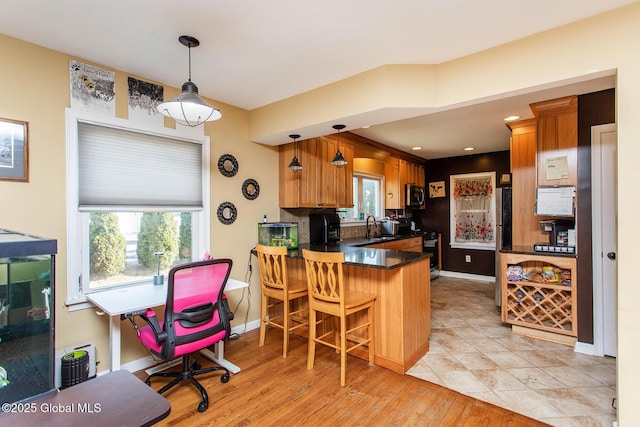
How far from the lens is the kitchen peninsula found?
2.60 m

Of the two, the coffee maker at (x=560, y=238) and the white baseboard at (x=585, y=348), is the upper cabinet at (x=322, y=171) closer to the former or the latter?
the coffee maker at (x=560, y=238)

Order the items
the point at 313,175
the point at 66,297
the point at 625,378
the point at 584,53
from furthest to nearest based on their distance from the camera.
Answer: the point at 313,175 < the point at 66,297 < the point at 584,53 < the point at 625,378

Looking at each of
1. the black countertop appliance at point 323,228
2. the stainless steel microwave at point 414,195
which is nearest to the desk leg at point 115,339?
the black countertop appliance at point 323,228

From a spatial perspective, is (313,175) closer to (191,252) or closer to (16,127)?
(191,252)

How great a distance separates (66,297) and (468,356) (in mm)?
3348

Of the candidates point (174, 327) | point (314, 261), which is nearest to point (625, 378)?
point (314, 261)

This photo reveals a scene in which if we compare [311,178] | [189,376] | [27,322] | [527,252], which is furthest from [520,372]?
[27,322]

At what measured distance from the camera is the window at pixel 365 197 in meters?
5.24

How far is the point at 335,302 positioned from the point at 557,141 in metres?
2.81

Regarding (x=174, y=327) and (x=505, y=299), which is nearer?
(x=174, y=327)

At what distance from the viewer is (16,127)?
2.13 metres

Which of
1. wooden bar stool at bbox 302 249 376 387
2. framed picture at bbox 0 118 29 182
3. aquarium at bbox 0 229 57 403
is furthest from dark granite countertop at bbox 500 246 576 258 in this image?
framed picture at bbox 0 118 29 182

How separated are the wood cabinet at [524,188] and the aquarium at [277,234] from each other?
2645 mm

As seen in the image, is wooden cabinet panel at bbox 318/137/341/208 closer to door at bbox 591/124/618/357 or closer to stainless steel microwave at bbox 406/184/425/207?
stainless steel microwave at bbox 406/184/425/207
